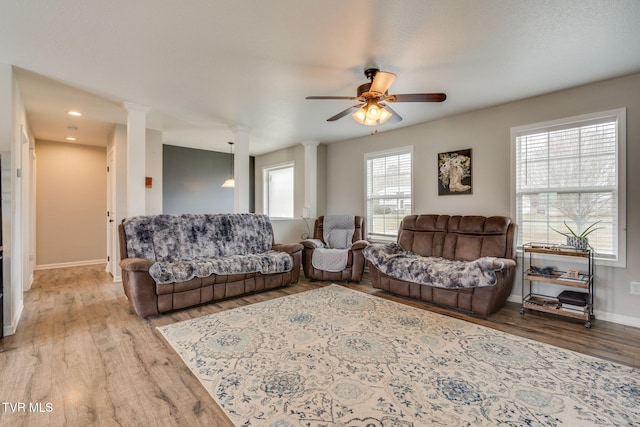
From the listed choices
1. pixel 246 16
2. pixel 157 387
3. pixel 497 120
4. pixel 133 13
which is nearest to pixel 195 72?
pixel 133 13

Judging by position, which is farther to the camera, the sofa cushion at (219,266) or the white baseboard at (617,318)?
the sofa cushion at (219,266)

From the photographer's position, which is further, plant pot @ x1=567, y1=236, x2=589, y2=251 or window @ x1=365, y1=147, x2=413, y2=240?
window @ x1=365, y1=147, x2=413, y2=240

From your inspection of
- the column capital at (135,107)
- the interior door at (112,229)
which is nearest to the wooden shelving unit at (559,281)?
the column capital at (135,107)

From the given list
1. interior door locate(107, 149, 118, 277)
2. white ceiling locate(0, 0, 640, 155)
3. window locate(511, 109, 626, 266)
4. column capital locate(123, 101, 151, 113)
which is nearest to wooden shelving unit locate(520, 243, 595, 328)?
window locate(511, 109, 626, 266)

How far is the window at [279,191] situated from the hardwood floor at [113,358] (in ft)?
11.1

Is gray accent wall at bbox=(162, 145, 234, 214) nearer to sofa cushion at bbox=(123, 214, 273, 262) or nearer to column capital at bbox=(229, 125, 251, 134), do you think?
column capital at bbox=(229, 125, 251, 134)

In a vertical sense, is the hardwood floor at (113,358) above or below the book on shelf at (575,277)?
below

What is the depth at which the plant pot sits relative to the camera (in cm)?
307

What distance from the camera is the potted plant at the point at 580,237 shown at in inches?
121

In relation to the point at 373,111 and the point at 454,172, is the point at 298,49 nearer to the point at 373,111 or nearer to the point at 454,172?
the point at 373,111

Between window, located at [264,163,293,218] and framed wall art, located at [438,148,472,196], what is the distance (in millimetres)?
3333

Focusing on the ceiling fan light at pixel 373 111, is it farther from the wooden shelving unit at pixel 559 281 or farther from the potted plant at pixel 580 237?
the potted plant at pixel 580 237

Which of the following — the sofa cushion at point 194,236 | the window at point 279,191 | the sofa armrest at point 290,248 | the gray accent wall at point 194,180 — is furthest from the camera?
the window at point 279,191

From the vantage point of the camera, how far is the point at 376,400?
1760mm
